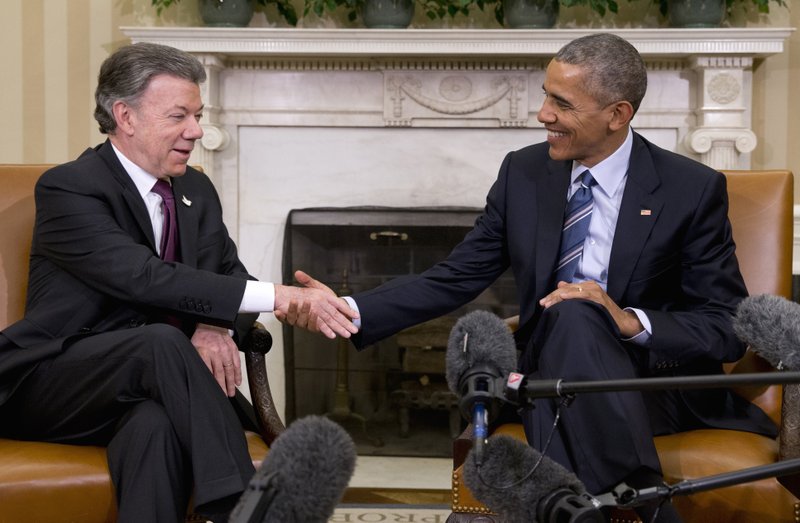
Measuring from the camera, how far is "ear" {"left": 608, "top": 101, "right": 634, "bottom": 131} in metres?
2.38

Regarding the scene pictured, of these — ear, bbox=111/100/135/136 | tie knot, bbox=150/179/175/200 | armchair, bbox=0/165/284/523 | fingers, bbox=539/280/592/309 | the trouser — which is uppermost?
ear, bbox=111/100/135/136

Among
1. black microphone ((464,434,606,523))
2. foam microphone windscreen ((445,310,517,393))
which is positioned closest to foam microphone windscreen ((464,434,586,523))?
black microphone ((464,434,606,523))

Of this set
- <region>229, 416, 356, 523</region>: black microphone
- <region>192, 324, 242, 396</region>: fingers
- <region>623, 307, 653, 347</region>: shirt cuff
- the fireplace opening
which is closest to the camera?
<region>229, 416, 356, 523</region>: black microphone

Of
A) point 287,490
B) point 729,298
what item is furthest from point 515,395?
point 729,298

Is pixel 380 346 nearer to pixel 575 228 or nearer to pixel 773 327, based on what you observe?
pixel 575 228

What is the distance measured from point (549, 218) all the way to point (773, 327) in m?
0.66

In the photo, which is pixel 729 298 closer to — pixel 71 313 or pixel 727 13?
pixel 71 313

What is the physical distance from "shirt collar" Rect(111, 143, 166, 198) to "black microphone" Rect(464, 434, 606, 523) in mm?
1240

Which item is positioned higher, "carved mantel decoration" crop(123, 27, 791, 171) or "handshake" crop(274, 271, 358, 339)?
"carved mantel decoration" crop(123, 27, 791, 171)

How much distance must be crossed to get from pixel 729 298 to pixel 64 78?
9.66 feet

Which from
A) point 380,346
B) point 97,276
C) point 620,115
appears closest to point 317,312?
point 97,276

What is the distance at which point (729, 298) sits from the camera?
89.4 inches

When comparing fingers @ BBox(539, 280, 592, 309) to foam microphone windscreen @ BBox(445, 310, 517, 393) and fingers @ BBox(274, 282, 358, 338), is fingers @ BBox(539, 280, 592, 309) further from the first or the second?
foam microphone windscreen @ BBox(445, 310, 517, 393)

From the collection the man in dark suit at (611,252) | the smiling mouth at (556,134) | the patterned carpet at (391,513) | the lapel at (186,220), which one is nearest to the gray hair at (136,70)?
the lapel at (186,220)
